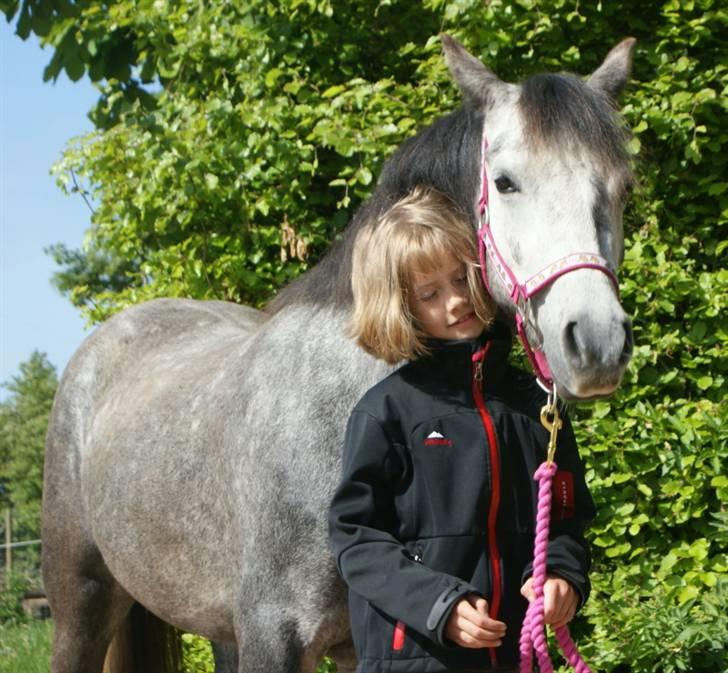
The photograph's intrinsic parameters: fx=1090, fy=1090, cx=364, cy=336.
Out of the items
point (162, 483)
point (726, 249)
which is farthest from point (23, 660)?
point (726, 249)

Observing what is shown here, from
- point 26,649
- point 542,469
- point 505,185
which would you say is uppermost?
point 505,185

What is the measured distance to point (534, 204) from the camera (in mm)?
2207

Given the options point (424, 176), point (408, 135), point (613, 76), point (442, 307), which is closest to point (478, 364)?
point (442, 307)

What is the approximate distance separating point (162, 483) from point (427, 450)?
4.70 ft

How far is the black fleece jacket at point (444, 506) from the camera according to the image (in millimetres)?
2070

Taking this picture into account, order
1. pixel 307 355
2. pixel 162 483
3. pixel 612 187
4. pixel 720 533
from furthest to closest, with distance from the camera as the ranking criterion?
pixel 720 533, pixel 162 483, pixel 307 355, pixel 612 187

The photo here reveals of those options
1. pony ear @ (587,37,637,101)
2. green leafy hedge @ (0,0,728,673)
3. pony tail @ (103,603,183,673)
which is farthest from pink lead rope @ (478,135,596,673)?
pony tail @ (103,603,183,673)

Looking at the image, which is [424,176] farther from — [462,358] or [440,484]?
[440,484]

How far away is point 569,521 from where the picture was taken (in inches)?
86.7

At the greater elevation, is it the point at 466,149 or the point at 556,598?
the point at 466,149

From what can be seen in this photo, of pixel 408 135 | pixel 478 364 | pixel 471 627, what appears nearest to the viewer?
pixel 471 627

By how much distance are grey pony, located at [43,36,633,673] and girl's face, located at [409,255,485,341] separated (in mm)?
93

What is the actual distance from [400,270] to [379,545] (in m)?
0.55

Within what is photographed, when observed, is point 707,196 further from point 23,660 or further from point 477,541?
point 23,660
